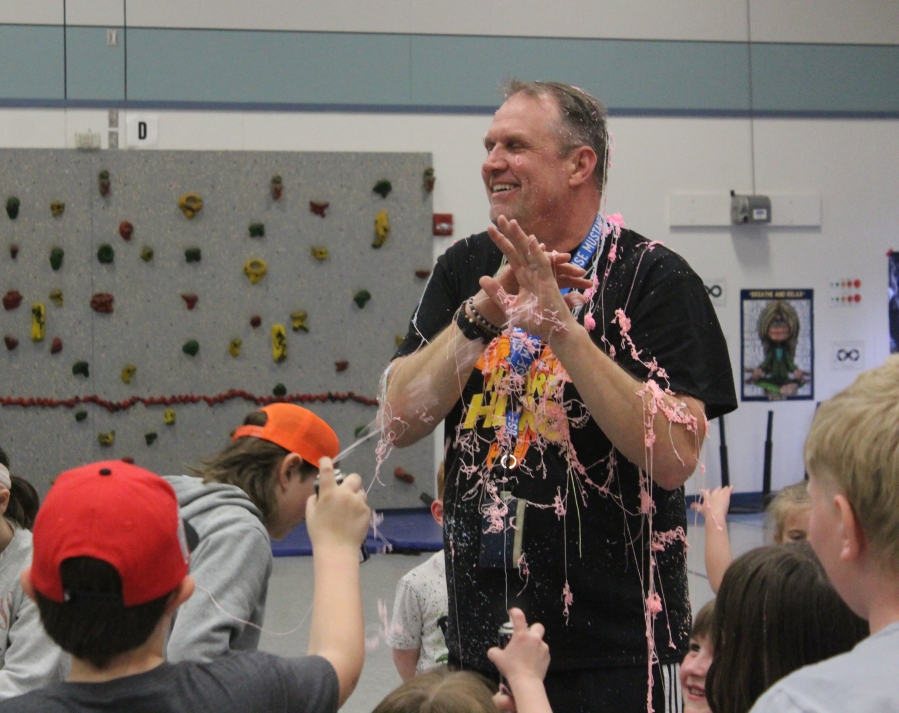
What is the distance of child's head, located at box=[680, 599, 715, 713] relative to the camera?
1.84 meters

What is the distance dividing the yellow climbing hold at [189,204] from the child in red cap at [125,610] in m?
5.13

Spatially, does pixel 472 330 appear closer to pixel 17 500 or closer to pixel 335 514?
pixel 335 514

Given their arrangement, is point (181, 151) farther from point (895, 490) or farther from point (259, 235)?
point (895, 490)

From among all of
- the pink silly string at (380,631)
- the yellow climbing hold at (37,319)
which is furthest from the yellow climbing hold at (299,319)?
the pink silly string at (380,631)

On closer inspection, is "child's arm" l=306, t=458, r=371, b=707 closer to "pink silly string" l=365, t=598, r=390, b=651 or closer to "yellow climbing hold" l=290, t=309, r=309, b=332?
"pink silly string" l=365, t=598, r=390, b=651

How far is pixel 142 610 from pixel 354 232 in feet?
17.2

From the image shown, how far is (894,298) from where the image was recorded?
677 centimetres

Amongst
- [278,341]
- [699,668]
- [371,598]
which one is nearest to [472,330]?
[699,668]

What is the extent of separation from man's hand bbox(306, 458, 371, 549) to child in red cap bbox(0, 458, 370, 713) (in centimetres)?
15

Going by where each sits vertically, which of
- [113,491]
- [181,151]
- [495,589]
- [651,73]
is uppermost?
[651,73]

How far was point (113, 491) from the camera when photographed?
42.3 inches

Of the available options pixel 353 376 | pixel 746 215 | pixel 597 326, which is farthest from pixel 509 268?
pixel 746 215

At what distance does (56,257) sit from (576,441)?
5.18 m

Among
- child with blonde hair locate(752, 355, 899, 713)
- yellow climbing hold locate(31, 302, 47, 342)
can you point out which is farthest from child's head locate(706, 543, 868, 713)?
yellow climbing hold locate(31, 302, 47, 342)
